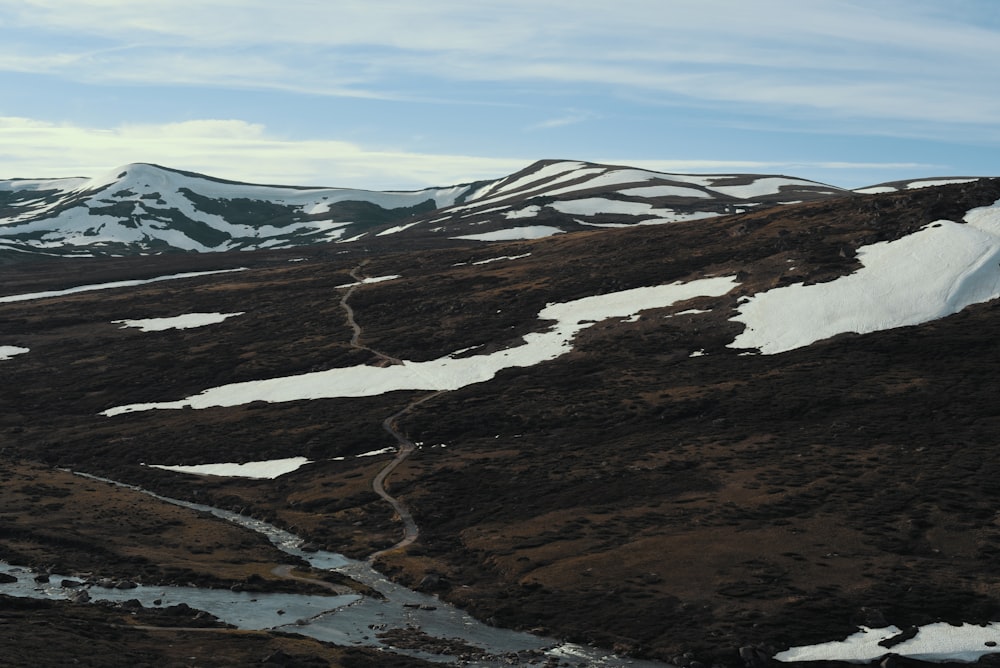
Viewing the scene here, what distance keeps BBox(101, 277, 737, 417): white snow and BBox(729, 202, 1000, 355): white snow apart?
42.6ft

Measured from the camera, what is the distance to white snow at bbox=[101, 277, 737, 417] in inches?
4451

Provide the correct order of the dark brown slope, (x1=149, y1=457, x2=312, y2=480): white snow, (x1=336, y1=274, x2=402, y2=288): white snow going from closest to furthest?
the dark brown slope < (x1=149, y1=457, x2=312, y2=480): white snow < (x1=336, y1=274, x2=402, y2=288): white snow

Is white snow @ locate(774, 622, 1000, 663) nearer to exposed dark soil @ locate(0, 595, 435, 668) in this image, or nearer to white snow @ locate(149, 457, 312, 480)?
exposed dark soil @ locate(0, 595, 435, 668)

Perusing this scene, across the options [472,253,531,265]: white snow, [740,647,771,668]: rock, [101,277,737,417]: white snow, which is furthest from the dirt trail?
→ [740,647,771,668]: rock

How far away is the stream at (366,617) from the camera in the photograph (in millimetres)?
50388

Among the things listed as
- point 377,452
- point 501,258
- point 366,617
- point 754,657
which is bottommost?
point 366,617

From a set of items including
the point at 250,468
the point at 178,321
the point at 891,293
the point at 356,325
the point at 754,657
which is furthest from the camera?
the point at 178,321

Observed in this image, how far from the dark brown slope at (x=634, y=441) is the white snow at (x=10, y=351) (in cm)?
209

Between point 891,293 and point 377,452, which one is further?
point 891,293

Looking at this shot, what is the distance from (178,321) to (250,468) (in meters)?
68.7

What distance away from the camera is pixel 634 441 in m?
88.3

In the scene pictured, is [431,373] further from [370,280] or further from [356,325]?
[370,280]

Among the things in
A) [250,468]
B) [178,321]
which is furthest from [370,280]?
[250,468]

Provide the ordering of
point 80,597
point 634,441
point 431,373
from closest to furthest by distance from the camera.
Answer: point 80,597 → point 634,441 → point 431,373
